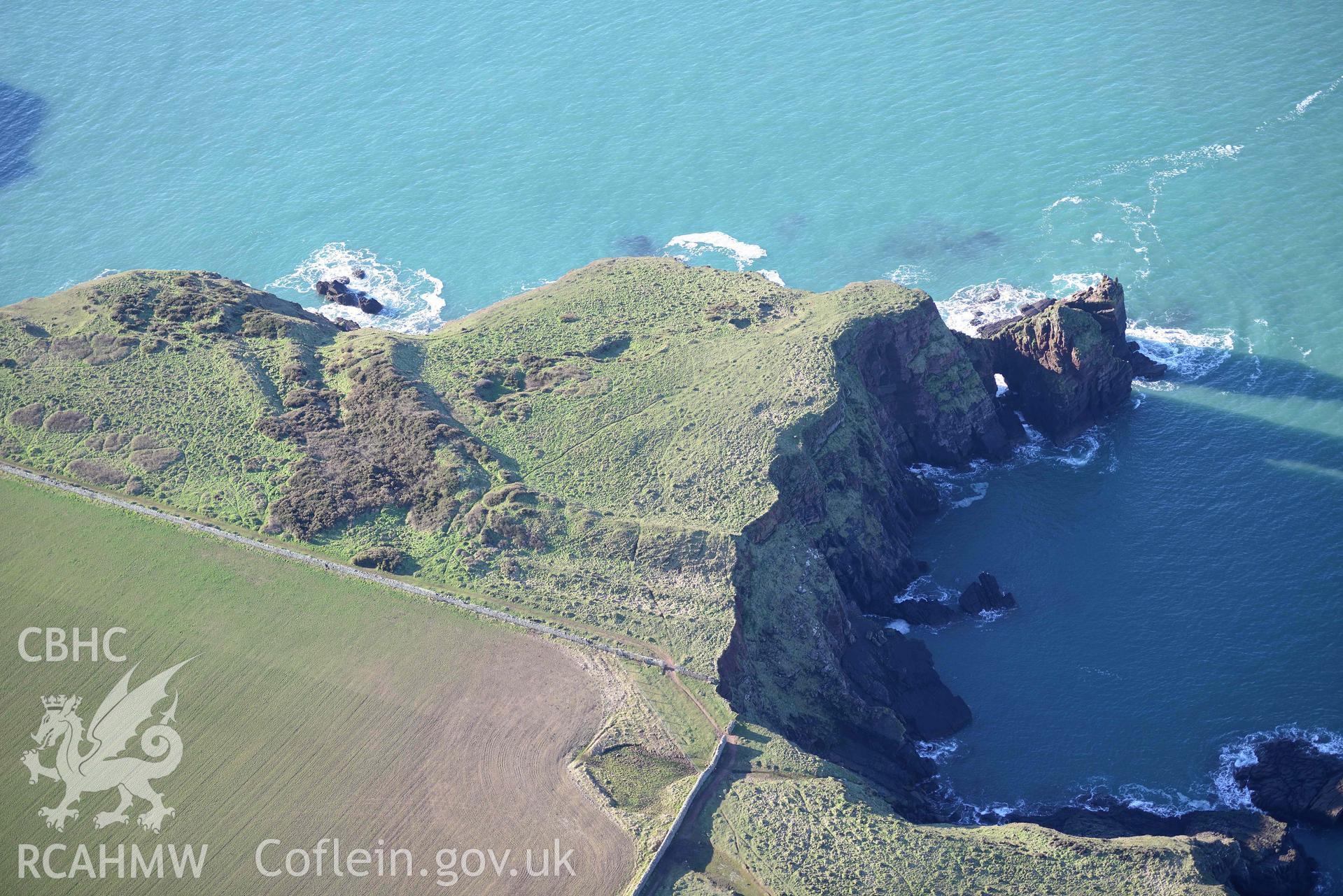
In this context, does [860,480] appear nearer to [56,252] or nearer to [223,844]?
[223,844]

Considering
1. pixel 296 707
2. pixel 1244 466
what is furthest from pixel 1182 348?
pixel 296 707

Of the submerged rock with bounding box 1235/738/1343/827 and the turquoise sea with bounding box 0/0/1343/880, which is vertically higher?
the turquoise sea with bounding box 0/0/1343/880

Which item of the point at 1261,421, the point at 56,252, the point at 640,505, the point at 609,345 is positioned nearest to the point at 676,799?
the point at 640,505

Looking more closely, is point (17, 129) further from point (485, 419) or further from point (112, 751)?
point (112, 751)

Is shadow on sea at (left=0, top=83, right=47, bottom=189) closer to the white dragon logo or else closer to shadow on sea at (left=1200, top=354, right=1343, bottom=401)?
the white dragon logo

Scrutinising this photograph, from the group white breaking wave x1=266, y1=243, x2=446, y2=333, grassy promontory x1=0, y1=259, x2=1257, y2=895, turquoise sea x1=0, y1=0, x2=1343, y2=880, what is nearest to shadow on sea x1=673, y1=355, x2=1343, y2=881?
turquoise sea x1=0, y1=0, x2=1343, y2=880

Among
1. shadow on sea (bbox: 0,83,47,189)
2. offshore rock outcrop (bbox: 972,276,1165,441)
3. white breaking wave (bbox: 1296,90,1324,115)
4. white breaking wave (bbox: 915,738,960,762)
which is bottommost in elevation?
white breaking wave (bbox: 915,738,960,762)

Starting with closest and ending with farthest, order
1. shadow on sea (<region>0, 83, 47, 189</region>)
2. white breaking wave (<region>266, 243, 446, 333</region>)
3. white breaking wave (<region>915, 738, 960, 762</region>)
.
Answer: white breaking wave (<region>915, 738, 960, 762</region>) → white breaking wave (<region>266, 243, 446, 333</region>) → shadow on sea (<region>0, 83, 47, 189</region>)

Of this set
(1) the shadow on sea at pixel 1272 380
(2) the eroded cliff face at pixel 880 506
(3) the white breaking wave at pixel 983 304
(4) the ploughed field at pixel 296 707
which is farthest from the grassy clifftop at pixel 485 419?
(1) the shadow on sea at pixel 1272 380
